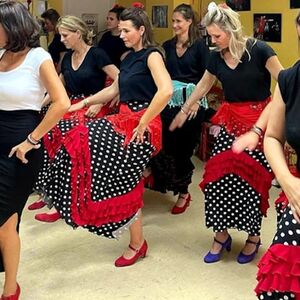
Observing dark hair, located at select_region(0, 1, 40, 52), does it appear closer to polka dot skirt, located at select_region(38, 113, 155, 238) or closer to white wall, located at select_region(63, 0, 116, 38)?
polka dot skirt, located at select_region(38, 113, 155, 238)

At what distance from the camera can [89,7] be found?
18.6 ft

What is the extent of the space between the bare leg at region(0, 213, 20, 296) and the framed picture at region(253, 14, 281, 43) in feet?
8.53

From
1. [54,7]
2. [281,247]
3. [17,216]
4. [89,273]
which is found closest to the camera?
[281,247]

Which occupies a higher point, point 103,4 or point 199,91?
point 103,4

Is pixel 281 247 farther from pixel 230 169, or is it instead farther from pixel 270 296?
pixel 230 169

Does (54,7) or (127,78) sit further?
(54,7)

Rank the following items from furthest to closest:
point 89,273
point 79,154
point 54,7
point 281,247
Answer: point 54,7
point 89,273
point 79,154
point 281,247

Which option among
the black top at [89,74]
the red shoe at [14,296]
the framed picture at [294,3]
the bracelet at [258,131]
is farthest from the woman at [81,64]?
the framed picture at [294,3]

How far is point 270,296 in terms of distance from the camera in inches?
64.3

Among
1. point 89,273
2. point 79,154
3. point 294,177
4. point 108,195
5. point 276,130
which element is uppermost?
point 276,130

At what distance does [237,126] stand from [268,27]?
165cm

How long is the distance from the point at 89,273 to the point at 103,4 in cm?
376

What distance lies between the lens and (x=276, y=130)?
5.58 feet

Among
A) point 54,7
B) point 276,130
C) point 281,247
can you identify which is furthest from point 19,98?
point 54,7
